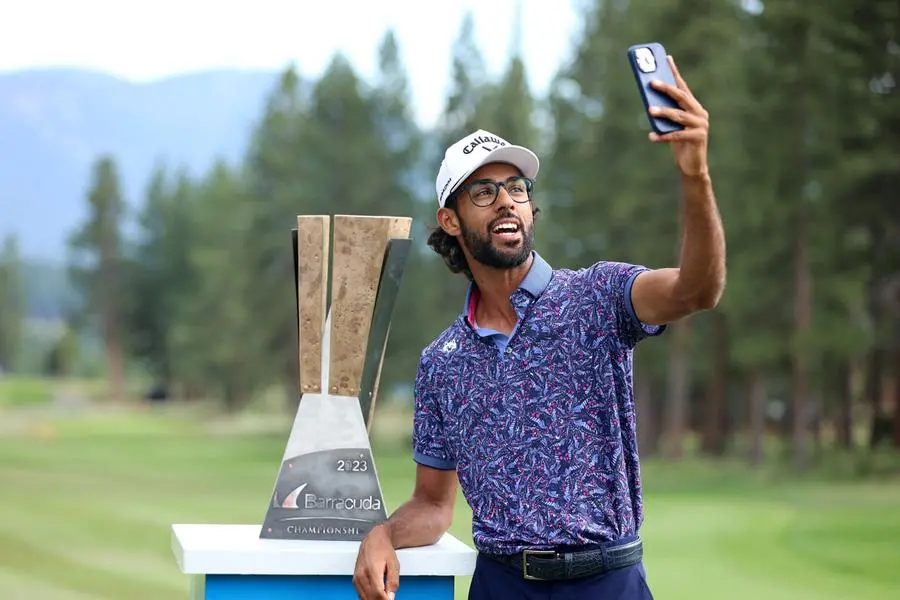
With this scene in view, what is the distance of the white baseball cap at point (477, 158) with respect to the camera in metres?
3.50

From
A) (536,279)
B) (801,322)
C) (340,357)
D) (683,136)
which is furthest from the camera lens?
(801,322)

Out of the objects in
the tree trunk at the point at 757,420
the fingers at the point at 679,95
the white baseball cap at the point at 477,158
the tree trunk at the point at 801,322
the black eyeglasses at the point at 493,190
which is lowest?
the tree trunk at the point at 757,420

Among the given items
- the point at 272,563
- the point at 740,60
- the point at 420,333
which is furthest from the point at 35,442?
the point at 272,563

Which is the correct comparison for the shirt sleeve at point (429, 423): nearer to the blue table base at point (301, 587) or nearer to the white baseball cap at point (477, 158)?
the blue table base at point (301, 587)

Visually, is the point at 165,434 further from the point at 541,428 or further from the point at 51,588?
the point at 541,428

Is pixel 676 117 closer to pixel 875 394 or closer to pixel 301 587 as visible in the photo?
pixel 301 587

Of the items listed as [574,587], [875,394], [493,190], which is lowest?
[875,394]

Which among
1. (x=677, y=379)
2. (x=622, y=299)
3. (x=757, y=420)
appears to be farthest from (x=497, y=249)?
(x=757, y=420)

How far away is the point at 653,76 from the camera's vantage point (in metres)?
2.89

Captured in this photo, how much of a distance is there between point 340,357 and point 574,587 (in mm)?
1070

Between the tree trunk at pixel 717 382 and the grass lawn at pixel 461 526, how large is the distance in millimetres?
2983

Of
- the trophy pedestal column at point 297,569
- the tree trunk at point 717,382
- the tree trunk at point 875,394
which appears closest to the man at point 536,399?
the trophy pedestal column at point 297,569

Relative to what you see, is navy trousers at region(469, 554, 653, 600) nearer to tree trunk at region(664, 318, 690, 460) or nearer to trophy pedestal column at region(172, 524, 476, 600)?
trophy pedestal column at region(172, 524, 476, 600)

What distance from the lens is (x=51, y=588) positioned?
11891mm
